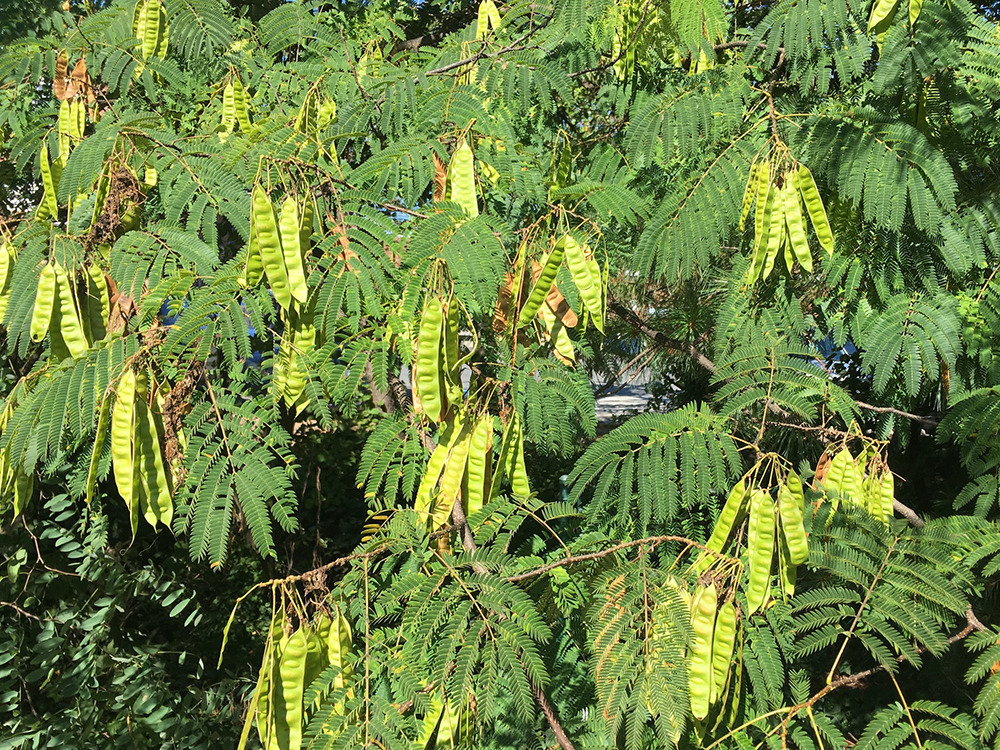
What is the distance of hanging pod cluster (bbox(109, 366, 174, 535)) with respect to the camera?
79.7 inches

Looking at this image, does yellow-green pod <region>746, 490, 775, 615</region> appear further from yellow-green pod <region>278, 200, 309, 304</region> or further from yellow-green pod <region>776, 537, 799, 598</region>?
yellow-green pod <region>278, 200, 309, 304</region>

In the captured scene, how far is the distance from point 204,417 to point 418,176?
104 cm

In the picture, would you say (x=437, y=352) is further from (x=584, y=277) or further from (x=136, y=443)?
(x=136, y=443)

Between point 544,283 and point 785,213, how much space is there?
815 mm

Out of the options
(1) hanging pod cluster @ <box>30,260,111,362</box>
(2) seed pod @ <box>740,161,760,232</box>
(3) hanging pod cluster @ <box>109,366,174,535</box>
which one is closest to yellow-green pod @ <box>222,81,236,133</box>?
(1) hanging pod cluster @ <box>30,260,111,362</box>

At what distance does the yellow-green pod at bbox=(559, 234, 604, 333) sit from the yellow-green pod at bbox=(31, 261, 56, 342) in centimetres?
149

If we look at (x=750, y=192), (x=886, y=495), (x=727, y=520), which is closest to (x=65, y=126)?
(x=750, y=192)

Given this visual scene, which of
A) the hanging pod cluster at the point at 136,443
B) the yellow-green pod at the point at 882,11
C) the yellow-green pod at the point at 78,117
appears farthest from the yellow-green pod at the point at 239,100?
the yellow-green pod at the point at 882,11

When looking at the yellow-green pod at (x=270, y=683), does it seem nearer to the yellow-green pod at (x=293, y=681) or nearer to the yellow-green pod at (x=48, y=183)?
the yellow-green pod at (x=293, y=681)

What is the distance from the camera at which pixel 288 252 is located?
2.07m

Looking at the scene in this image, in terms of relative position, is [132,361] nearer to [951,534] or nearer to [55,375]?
[55,375]

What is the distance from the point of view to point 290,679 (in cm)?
199

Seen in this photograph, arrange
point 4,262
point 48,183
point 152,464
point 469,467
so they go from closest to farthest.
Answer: point 152,464 < point 469,467 < point 4,262 < point 48,183

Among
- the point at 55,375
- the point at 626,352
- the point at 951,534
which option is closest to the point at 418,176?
the point at 55,375
